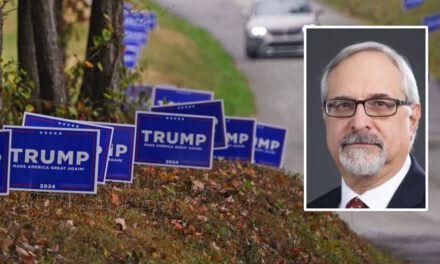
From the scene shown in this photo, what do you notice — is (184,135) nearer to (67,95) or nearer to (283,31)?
(67,95)

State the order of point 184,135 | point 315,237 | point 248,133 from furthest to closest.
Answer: point 248,133 < point 315,237 < point 184,135

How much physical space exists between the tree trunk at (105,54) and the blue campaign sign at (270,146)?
2293mm

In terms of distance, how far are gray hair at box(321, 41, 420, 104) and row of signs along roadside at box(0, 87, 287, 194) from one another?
211 centimetres

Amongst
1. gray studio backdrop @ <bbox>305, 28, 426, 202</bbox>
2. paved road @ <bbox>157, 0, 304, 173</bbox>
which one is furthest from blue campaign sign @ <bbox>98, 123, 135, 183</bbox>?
paved road @ <bbox>157, 0, 304, 173</bbox>

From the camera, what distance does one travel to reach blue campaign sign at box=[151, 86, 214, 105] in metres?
21.5

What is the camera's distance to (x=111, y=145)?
51.6ft

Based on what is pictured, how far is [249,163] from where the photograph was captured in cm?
2127

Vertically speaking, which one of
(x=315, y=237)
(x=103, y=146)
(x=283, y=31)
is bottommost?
(x=315, y=237)

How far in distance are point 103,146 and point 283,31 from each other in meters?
30.7

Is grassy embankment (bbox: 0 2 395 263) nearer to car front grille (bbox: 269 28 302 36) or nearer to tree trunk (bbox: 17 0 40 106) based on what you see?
tree trunk (bbox: 17 0 40 106)

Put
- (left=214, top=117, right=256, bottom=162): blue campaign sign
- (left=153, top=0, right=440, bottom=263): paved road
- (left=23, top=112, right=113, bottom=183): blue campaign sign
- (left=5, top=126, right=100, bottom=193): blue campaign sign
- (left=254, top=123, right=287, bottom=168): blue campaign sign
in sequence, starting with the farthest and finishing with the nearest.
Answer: (left=153, top=0, right=440, bottom=263): paved road → (left=254, top=123, right=287, bottom=168): blue campaign sign → (left=214, top=117, right=256, bottom=162): blue campaign sign → (left=23, top=112, right=113, bottom=183): blue campaign sign → (left=5, top=126, right=100, bottom=193): blue campaign sign

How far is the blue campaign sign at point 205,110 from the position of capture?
1795 cm

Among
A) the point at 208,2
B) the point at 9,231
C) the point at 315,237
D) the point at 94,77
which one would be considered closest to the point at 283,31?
the point at 208,2

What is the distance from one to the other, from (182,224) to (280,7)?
30.8m
